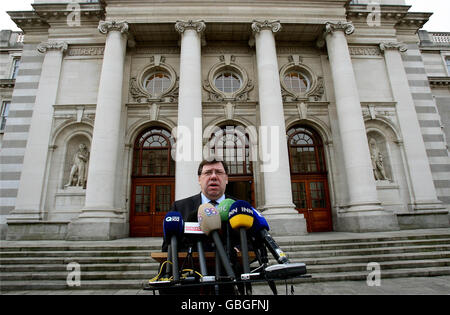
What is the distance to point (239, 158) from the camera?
Answer: 1502cm

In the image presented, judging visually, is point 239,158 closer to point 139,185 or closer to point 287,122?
point 287,122

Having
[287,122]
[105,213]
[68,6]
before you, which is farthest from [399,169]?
[68,6]

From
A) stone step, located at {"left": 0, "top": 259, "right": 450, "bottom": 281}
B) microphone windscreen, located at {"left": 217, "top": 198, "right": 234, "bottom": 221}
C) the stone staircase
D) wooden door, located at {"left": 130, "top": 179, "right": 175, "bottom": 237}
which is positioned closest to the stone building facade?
wooden door, located at {"left": 130, "top": 179, "right": 175, "bottom": 237}

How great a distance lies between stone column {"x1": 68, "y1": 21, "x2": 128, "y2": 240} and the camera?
11.4 metres

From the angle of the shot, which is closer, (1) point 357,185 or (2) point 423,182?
(1) point 357,185

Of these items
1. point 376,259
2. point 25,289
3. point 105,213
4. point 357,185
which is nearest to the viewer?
point 25,289

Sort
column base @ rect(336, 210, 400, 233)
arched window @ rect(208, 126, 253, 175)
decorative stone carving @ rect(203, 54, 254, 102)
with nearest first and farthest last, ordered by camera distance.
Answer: column base @ rect(336, 210, 400, 233), arched window @ rect(208, 126, 253, 175), decorative stone carving @ rect(203, 54, 254, 102)

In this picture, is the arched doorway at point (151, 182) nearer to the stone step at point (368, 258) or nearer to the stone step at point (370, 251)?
the stone step at point (368, 258)

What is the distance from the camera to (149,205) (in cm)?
1452

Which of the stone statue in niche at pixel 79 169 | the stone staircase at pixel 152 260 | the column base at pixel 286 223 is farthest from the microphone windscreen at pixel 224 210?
the stone statue in niche at pixel 79 169

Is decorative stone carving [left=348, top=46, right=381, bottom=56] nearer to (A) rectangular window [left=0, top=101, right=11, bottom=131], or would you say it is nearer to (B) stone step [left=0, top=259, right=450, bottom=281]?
(B) stone step [left=0, top=259, right=450, bottom=281]

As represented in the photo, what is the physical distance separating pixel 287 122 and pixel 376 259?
9091 millimetres

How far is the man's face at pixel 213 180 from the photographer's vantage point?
280 centimetres

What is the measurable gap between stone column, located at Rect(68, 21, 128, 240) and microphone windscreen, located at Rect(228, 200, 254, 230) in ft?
36.5
